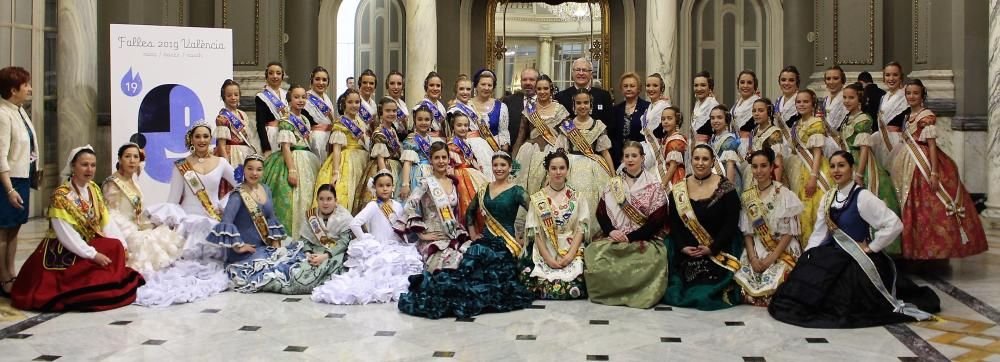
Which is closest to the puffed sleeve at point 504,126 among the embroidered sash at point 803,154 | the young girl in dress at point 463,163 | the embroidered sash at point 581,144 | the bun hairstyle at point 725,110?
the young girl in dress at point 463,163

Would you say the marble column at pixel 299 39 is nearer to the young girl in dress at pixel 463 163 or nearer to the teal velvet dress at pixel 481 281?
the young girl in dress at pixel 463 163

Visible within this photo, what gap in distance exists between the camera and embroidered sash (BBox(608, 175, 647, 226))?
6.09 metres

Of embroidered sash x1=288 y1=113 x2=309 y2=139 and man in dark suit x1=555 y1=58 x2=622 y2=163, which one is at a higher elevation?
man in dark suit x1=555 y1=58 x2=622 y2=163

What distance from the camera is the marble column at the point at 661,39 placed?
10.0 m

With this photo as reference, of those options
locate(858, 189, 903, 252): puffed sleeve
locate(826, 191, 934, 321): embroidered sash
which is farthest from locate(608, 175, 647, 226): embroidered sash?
locate(858, 189, 903, 252): puffed sleeve

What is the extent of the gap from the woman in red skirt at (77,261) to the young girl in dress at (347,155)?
Result: 1655 mm

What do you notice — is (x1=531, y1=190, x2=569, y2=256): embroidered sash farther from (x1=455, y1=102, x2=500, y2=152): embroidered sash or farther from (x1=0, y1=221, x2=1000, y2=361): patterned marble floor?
(x1=455, y1=102, x2=500, y2=152): embroidered sash

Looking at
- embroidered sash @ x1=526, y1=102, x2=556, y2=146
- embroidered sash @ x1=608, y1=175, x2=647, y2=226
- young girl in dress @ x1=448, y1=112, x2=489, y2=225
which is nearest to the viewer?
embroidered sash @ x1=608, y1=175, x2=647, y2=226

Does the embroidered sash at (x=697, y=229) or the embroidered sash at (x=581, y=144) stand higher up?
the embroidered sash at (x=581, y=144)

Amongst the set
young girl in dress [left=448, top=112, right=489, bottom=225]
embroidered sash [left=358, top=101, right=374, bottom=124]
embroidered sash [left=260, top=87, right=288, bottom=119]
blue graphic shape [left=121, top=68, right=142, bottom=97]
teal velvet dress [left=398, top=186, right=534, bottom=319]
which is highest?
blue graphic shape [left=121, top=68, right=142, bottom=97]

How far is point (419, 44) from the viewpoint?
10117 mm

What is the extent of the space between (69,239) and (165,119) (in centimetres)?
337

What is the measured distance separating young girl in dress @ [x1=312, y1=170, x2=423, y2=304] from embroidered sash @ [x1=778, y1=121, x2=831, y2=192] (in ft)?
8.61

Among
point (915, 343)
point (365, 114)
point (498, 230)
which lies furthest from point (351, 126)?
point (915, 343)
